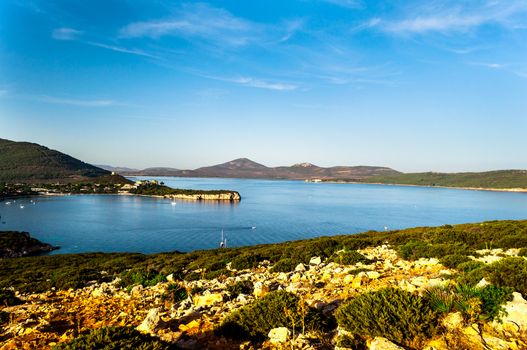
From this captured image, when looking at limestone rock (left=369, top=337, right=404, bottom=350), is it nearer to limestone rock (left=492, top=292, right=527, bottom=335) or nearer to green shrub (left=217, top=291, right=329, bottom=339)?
green shrub (left=217, top=291, right=329, bottom=339)

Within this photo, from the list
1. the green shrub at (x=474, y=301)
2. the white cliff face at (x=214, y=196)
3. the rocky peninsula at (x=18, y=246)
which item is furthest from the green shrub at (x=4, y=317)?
the white cliff face at (x=214, y=196)

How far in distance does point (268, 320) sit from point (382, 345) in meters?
2.45

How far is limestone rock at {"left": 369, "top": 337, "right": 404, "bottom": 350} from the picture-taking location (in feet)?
17.1

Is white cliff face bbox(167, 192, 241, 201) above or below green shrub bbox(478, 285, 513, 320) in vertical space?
below

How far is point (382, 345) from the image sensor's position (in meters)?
5.32

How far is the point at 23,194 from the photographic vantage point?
178 m

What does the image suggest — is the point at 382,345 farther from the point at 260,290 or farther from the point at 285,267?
the point at 285,267

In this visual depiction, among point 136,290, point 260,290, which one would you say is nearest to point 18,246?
point 136,290

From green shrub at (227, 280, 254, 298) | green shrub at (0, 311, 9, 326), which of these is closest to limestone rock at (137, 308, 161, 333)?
green shrub at (227, 280, 254, 298)

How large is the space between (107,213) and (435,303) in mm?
129270

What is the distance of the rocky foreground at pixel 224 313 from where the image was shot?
229 inches

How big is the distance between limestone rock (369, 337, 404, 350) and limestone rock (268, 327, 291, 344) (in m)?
1.63

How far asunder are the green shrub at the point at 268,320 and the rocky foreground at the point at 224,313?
0.20m

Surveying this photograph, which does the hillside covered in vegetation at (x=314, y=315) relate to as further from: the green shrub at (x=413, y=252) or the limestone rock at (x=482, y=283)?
the green shrub at (x=413, y=252)
